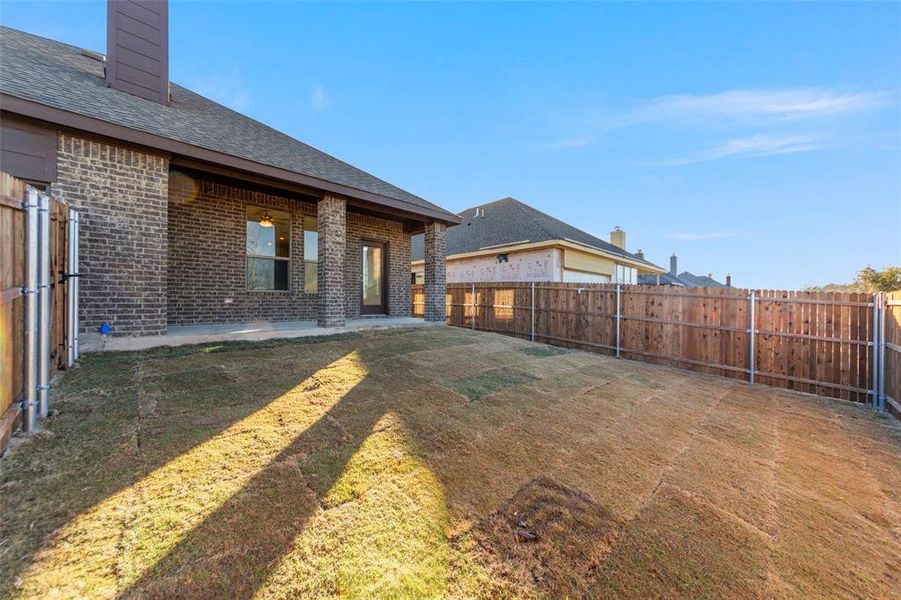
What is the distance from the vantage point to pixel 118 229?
507 cm

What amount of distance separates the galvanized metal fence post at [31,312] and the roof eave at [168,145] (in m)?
2.93

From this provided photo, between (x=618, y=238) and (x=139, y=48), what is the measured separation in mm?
21877

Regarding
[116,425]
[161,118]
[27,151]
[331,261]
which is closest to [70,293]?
[27,151]

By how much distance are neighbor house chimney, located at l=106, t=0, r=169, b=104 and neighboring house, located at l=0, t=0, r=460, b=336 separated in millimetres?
20

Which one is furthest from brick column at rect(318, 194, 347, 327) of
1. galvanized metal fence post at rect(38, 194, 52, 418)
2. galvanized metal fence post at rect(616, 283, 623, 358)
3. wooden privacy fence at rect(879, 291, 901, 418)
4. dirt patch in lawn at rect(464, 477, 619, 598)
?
wooden privacy fence at rect(879, 291, 901, 418)

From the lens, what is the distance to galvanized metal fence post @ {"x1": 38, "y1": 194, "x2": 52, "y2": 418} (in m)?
2.81

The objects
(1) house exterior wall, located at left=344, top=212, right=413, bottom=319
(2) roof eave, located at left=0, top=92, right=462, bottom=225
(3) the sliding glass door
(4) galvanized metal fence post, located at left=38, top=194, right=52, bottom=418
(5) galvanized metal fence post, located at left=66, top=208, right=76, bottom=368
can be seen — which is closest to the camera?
(4) galvanized metal fence post, located at left=38, top=194, right=52, bottom=418

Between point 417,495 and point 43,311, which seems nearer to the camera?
point 417,495

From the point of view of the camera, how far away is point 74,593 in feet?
4.61

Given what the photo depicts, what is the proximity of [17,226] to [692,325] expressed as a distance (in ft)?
32.7

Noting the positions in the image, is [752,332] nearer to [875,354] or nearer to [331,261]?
[875,354]

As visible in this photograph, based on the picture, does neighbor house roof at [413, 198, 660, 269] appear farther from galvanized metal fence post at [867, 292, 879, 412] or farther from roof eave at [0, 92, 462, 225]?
galvanized metal fence post at [867, 292, 879, 412]

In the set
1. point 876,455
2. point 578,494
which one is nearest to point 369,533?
point 578,494

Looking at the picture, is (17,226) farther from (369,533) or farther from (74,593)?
(369,533)
